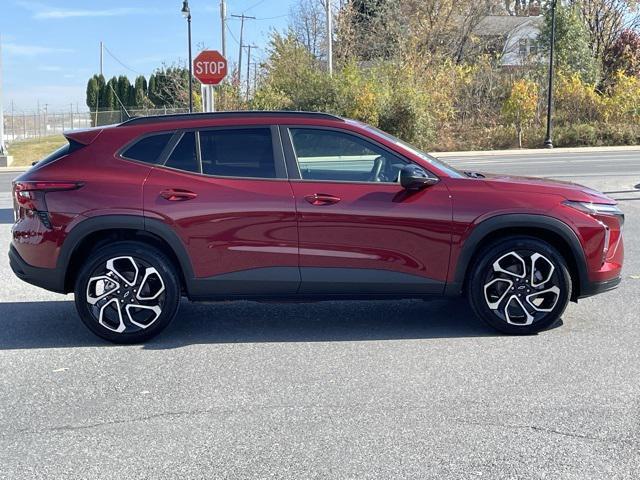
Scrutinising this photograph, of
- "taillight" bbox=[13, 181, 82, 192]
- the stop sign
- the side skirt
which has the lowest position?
the side skirt

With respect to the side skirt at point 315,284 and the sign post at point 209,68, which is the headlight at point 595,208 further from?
the sign post at point 209,68

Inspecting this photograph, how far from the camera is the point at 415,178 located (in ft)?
17.5

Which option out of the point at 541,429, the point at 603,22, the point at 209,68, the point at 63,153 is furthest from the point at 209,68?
the point at 603,22

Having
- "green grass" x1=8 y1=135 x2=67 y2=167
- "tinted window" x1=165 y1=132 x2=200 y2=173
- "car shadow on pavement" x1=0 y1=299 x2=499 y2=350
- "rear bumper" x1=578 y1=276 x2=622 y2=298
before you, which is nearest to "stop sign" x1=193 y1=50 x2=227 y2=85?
"car shadow on pavement" x1=0 y1=299 x2=499 y2=350

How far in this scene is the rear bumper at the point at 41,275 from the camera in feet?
18.0

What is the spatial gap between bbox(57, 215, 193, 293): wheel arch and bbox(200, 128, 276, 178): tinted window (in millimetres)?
600

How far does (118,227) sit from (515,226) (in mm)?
3015

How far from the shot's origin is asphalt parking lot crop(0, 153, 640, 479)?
3.57m

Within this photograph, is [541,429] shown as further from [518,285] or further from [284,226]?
[284,226]

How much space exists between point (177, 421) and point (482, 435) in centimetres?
171

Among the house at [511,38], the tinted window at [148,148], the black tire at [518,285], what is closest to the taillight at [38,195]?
the tinted window at [148,148]

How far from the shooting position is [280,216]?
538 cm

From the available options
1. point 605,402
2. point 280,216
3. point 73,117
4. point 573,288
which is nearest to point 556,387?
point 605,402

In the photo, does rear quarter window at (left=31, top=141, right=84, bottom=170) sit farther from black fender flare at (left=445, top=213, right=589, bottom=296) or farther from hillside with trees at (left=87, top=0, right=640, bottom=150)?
hillside with trees at (left=87, top=0, right=640, bottom=150)
